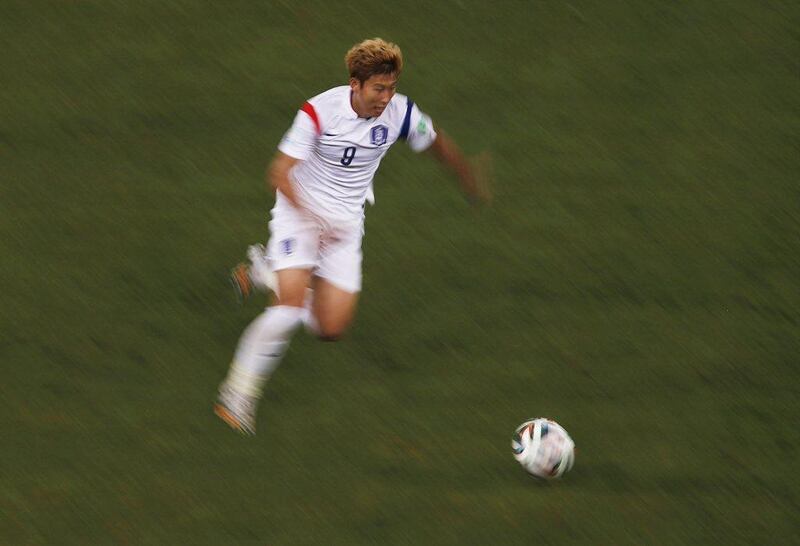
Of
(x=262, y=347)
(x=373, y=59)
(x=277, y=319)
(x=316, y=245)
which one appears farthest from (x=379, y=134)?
(x=262, y=347)

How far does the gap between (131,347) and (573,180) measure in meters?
3.50

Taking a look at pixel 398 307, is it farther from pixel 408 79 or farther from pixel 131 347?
pixel 408 79

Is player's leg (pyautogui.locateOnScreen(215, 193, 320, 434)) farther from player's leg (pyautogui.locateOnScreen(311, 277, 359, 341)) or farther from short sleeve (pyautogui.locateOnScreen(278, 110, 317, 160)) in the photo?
short sleeve (pyautogui.locateOnScreen(278, 110, 317, 160))

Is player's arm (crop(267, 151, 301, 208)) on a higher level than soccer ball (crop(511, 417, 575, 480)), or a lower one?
higher

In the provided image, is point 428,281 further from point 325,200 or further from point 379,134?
point 379,134

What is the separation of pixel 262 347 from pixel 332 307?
0.53 metres

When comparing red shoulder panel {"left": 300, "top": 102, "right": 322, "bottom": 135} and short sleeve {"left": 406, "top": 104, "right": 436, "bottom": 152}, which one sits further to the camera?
short sleeve {"left": 406, "top": 104, "right": 436, "bottom": 152}

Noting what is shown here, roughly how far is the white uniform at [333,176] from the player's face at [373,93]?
0.10 meters

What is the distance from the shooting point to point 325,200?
25.7 feet

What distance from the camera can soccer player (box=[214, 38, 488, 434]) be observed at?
7.35m

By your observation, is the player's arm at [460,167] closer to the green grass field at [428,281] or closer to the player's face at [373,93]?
the player's face at [373,93]

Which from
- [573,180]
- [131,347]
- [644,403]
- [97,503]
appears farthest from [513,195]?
[97,503]

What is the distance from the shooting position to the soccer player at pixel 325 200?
7.35 meters

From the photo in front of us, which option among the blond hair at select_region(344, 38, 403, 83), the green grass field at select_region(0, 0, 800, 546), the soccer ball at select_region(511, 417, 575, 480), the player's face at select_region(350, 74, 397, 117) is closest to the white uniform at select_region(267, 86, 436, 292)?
the player's face at select_region(350, 74, 397, 117)
